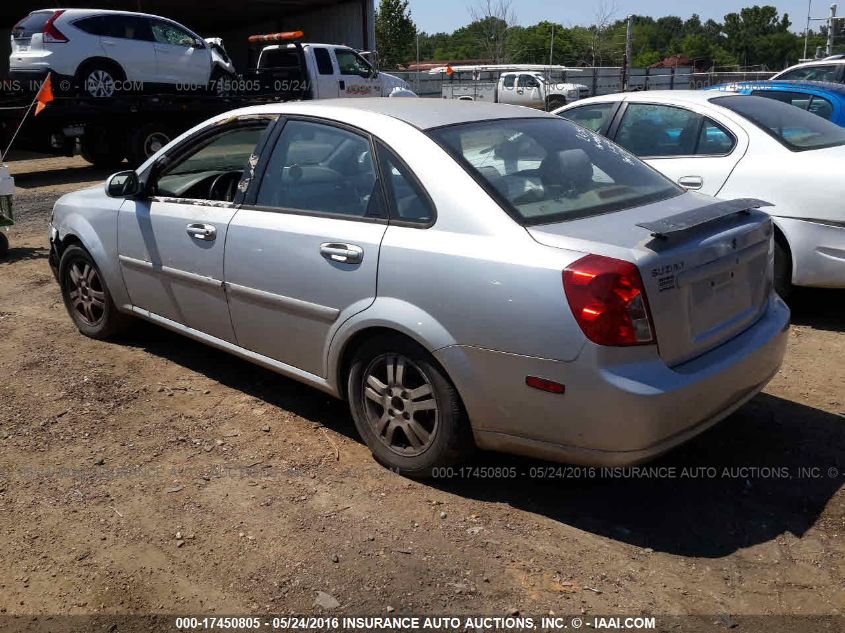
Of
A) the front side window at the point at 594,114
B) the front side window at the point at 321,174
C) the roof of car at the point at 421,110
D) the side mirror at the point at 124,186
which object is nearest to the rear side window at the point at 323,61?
the front side window at the point at 594,114

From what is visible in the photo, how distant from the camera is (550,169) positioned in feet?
12.2

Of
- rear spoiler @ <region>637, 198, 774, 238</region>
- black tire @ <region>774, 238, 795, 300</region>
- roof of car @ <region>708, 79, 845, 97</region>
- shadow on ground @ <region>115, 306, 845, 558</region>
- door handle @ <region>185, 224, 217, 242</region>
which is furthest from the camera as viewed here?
roof of car @ <region>708, 79, 845, 97</region>

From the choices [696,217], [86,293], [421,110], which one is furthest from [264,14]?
[696,217]

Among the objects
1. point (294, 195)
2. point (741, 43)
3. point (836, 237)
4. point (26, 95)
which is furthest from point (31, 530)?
point (741, 43)

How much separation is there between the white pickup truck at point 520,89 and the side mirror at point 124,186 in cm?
2545

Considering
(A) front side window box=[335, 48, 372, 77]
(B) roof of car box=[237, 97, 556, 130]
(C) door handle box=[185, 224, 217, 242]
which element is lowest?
(C) door handle box=[185, 224, 217, 242]

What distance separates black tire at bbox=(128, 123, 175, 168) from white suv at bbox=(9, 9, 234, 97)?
0.78 metres

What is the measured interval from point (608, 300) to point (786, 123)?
4.05m

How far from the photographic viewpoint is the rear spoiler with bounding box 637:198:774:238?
10.1ft

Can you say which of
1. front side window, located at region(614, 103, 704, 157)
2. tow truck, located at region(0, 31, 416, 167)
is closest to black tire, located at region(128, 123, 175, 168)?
tow truck, located at region(0, 31, 416, 167)

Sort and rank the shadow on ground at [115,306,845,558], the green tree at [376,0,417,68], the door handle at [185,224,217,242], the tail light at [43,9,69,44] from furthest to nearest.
Result: 1. the green tree at [376,0,417,68]
2. the tail light at [43,9,69,44]
3. the door handle at [185,224,217,242]
4. the shadow on ground at [115,306,845,558]

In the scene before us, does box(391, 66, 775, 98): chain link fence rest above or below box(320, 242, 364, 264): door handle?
above

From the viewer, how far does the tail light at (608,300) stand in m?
2.90

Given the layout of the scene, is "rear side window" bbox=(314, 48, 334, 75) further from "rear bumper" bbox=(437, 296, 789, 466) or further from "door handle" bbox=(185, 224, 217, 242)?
"rear bumper" bbox=(437, 296, 789, 466)
